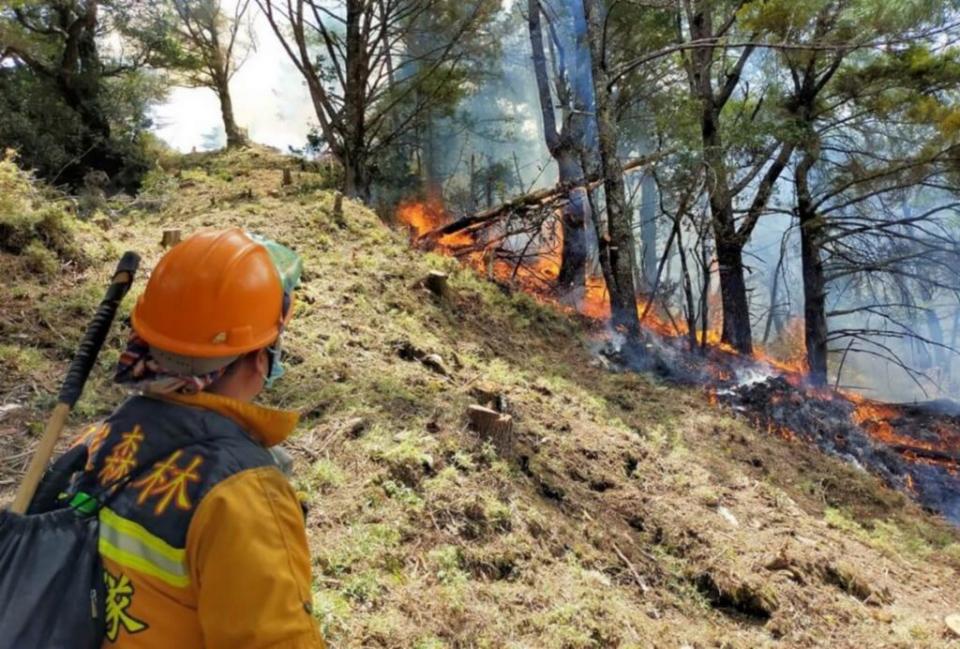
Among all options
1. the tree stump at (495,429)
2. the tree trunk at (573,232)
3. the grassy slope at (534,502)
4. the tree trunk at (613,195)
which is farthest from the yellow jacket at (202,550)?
the tree trunk at (573,232)

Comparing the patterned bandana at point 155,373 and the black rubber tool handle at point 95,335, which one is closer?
the patterned bandana at point 155,373

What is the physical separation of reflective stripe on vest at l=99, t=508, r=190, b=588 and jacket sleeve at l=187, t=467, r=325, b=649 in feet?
0.10

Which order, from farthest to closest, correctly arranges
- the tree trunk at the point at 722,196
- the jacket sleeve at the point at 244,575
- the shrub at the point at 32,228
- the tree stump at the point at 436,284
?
the tree trunk at the point at 722,196, the tree stump at the point at 436,284, the shrub at the point at 32,228, the jacket sleeve at the point at 244,575

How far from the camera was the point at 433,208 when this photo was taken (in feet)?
47.9

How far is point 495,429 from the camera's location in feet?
13.5

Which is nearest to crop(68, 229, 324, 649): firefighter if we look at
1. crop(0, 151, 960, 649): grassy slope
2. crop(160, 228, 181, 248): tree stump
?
crop(0, 151, 960, 649): grassy slope

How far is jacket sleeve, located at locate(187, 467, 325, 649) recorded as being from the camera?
1.11m

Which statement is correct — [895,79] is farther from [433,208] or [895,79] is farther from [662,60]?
[433,208]

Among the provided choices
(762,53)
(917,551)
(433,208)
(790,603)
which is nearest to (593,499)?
(790,603)

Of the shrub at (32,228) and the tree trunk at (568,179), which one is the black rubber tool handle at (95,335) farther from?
the tree trunk at (568,179)

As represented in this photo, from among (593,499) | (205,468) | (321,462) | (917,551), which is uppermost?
(205,468)

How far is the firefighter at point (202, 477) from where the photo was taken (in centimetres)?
112

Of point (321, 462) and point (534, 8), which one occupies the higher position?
point (534, 8)

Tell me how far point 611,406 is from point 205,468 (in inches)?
214
